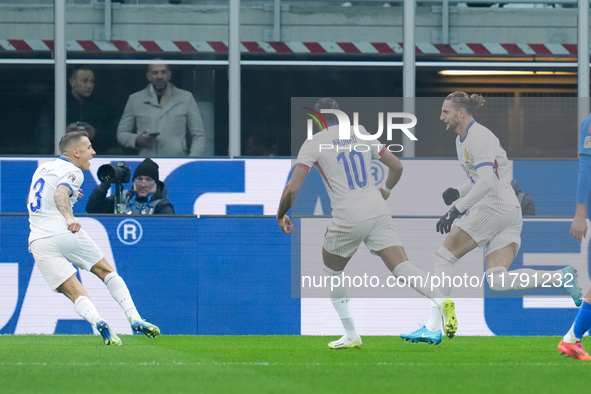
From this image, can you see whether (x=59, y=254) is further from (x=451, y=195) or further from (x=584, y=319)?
(x=584, y=319)

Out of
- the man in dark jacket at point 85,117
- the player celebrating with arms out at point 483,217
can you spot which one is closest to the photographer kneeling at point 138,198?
the man in dark jacket at point 85,117

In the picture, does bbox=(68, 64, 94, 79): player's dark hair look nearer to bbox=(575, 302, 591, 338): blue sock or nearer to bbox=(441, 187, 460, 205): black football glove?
bbox=(441, 187, 460, 205): black football glove

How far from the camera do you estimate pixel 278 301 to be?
38.2 feet

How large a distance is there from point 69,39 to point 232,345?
4937 mm

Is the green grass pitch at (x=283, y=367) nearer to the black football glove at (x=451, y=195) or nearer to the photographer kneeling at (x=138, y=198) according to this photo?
the black football glove at (x=451, y=195)

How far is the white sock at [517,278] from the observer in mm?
9641

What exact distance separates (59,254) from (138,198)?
2.78 m

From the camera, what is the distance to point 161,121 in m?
13.5

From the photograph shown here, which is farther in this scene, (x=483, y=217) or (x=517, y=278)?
(x=483, y=217)

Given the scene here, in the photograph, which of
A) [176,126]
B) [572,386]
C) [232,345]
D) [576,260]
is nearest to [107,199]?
[176,126]

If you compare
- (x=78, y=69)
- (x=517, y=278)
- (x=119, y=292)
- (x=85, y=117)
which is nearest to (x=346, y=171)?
(x=517, y=278)

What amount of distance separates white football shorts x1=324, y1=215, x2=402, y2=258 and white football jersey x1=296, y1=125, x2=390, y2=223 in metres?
0.05

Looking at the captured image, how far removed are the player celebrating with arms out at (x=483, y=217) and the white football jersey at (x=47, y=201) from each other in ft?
9.42

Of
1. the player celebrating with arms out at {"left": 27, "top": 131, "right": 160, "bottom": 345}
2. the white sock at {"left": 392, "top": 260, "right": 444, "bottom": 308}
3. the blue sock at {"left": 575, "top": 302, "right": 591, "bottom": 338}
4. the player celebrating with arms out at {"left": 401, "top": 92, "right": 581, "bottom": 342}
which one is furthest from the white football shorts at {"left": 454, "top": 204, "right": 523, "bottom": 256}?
the player celebrating with arms out at {"left": 27, "top": 131, "right": 160, "bottom": 345}
